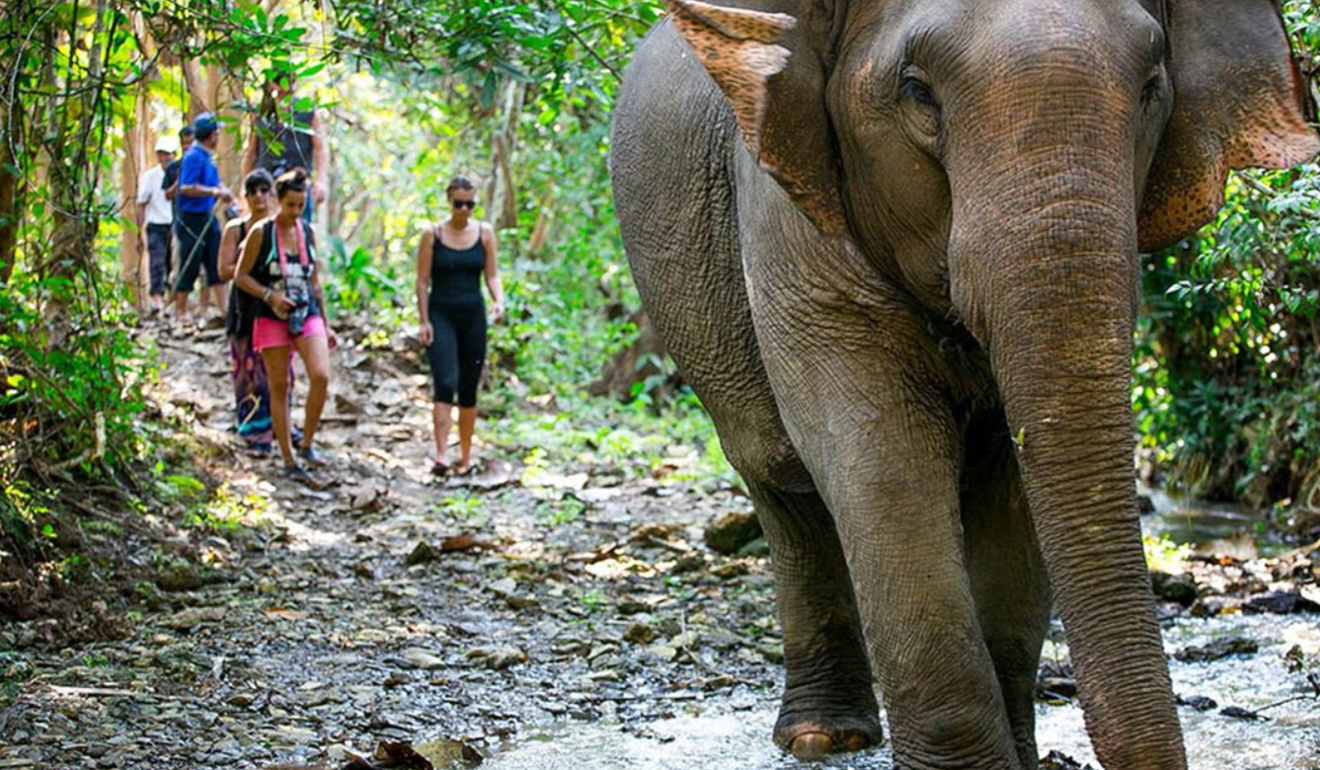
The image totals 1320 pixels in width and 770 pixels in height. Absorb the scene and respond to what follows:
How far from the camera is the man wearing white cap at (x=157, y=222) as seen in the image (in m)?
16.4

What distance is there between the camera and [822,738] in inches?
231

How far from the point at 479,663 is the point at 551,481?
211 inches

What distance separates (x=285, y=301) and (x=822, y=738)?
6.53 m

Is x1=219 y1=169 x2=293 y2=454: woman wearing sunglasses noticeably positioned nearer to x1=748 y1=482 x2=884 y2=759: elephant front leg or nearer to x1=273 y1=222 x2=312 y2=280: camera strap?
x1=273 y1=222 x2=312 y2=280: camera strap

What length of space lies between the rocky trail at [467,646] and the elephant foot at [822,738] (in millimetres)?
78

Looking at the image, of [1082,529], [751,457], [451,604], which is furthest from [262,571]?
[1082,529]

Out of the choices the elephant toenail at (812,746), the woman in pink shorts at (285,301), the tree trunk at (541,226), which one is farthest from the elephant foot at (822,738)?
the tree trunk at (541,226)

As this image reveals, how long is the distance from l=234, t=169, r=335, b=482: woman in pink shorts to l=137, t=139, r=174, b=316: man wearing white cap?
188 inches

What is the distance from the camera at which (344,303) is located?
55.0 ft

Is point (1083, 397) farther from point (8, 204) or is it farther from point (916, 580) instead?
point (8, 204)

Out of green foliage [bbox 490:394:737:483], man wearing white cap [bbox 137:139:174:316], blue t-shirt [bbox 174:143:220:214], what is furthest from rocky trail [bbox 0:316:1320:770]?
man wearing white cap [bbox 137:139:174:316]

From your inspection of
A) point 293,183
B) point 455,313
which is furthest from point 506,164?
point 293,183

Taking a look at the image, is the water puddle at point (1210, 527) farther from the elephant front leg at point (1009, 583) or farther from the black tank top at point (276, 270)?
the black tank top at point (276, 270)

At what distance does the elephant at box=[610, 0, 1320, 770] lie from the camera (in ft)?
12.4
